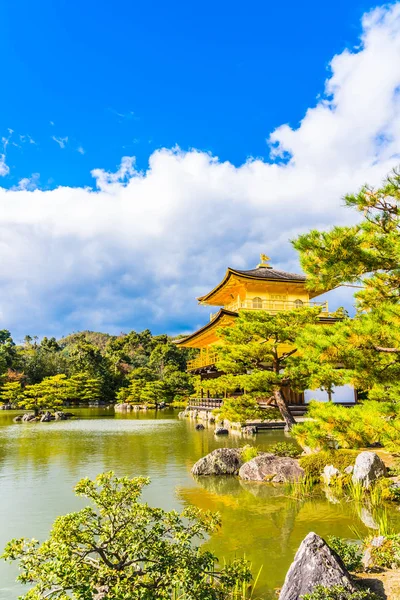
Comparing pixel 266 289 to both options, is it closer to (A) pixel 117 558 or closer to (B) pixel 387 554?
(B) pixel 387 554

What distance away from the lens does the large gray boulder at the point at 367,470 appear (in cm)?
702

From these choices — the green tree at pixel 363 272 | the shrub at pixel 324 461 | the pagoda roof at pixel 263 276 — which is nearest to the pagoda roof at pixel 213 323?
the pagoda roof at pixel 263 276

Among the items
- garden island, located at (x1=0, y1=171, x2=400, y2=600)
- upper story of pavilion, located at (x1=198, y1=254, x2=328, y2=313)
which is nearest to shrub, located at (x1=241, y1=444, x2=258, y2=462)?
garden island, located at (x1=0, y1=171, x2=400, y2=600)

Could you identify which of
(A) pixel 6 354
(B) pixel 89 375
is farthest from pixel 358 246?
(A) pixel 6 354

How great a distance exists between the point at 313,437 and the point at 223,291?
60.1ft

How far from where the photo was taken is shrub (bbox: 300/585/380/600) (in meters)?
3.06

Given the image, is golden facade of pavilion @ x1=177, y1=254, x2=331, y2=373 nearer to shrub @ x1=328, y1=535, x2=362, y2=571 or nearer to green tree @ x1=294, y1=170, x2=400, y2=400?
green tree @ x1=294, y1=170, x2=400, y2=400

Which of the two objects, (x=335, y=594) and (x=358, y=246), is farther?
(x=358, y=246)

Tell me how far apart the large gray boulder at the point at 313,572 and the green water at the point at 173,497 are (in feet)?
1.64

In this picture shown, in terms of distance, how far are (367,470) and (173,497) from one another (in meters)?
3.24

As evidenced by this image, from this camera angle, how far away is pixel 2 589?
402cm

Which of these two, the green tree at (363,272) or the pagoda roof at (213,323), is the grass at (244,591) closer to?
the green tree at (363,272)

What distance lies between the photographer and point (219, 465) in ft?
28.6

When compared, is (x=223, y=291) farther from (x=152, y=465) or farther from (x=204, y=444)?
(x=152, y=465)
